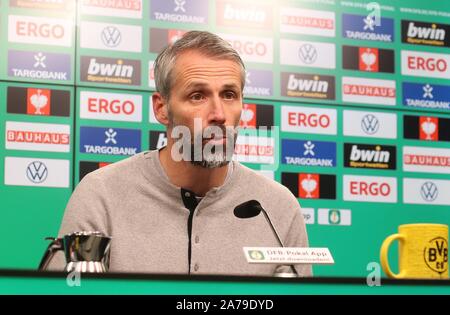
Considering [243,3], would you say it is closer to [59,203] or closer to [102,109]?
[102,109]

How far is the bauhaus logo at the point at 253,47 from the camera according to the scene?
3561 mm

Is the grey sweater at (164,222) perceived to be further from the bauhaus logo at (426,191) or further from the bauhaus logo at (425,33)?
the bauhaus logo at (425,33)

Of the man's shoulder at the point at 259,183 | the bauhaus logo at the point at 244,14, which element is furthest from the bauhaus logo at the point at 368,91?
the man's shoulder at the point at 259,183

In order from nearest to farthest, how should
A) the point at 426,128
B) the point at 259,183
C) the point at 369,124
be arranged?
the point at 259,183 → the point at 369,124 → the point at 426,128

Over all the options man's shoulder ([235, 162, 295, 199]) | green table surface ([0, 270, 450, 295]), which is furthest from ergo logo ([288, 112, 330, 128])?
green table surface ([0, 270, 450, 295])

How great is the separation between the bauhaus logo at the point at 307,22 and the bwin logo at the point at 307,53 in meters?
0.07

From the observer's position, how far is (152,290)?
1092 mm

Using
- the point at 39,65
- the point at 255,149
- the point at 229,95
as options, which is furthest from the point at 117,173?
the point at 255,149

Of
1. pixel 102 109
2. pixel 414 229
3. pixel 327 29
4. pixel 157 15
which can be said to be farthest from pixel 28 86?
pixel 414 229

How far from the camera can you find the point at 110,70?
335 cm

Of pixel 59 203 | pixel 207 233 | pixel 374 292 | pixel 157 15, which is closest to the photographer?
pixel 374 292

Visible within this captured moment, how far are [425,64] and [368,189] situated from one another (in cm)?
73

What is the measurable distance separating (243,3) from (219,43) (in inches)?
57.1

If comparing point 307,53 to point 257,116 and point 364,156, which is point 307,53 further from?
point 364,156
